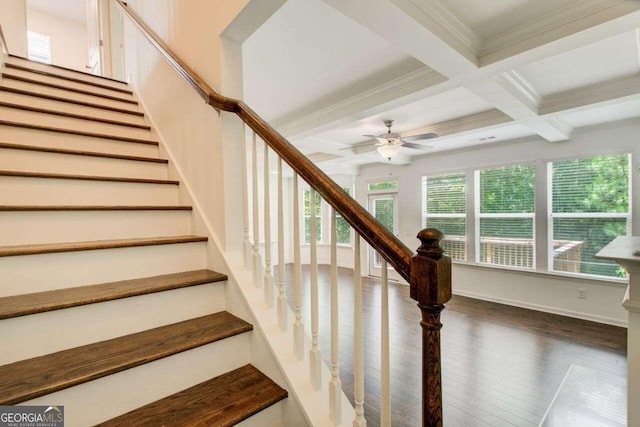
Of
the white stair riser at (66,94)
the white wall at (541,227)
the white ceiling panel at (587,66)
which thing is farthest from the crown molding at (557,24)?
the white wall at (541,227)

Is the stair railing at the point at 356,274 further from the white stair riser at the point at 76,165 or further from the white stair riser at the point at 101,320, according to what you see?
the white stair riser at the point at 76,165

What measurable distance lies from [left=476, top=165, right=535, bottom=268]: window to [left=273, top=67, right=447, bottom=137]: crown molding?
3.33 m

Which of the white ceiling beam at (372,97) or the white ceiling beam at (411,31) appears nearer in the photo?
the white ceiling beam at (411,31)

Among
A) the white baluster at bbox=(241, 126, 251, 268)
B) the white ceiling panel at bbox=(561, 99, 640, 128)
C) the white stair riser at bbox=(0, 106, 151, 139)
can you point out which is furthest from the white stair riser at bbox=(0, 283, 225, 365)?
the white ceiling panel at bbox=(561, 99, 640, 128)

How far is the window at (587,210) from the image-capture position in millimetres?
3979

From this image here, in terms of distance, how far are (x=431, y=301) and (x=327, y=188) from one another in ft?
1.59

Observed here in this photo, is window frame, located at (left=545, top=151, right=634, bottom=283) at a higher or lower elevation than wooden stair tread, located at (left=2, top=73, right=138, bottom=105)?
lower

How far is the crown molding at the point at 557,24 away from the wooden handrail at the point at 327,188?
178 cm

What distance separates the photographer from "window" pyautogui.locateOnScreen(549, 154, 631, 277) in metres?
3.98

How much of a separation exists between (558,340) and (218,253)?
13.6 ft

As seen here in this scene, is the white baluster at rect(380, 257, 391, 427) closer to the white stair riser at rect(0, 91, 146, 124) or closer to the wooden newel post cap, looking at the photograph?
the wooden newel post cap

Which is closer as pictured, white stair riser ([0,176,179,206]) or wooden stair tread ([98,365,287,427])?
wooden stair tread ([98,365,287,427])

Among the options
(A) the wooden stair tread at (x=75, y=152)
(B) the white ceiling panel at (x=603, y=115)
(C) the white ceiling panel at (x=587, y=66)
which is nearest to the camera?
(A) the wooden stair tread at (x=75, y=152)

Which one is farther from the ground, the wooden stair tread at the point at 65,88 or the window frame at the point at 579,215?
the wooden stair tread at the point at 65,88
